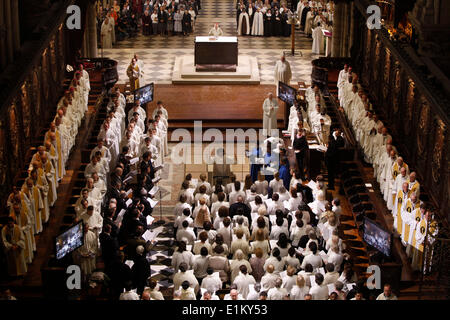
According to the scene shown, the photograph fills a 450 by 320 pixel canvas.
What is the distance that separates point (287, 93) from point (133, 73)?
17.4 feet

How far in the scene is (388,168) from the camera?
18.1 metres

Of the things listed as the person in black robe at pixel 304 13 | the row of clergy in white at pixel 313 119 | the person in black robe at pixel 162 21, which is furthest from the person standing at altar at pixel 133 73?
→ the person in black robe at pixel 304 13

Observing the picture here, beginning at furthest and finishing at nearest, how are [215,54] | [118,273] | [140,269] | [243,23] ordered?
1. [243,23]
2. [215,54]
3. [140,269]
4. [118,273]

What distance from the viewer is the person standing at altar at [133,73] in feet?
83.3

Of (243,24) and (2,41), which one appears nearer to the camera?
(2,41)

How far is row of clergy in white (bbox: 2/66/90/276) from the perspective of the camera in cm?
1534

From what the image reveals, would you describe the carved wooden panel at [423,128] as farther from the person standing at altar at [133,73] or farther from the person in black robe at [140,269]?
the person standing at altar at [133,73]

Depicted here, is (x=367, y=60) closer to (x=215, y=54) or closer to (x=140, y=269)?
(x=215, y=54)

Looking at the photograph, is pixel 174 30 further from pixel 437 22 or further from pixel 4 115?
pixel 4 115

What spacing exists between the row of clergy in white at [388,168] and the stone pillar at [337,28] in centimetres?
523

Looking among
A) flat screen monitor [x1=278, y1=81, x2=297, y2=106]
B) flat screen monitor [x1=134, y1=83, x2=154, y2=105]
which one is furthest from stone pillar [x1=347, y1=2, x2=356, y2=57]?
flat screen monitor [x1=134, y1=83, x2=154, y2=105]

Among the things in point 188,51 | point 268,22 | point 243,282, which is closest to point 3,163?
point 243,282

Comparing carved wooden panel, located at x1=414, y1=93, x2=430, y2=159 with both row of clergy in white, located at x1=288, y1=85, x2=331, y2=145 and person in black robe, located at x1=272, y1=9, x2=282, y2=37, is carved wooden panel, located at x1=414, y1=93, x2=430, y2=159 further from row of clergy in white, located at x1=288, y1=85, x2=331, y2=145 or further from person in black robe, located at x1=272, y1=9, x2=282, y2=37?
person in black robe, located at x1=272, y1=9, x2=282, y2=37

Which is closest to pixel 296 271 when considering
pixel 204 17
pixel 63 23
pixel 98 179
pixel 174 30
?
pixel 98 179
